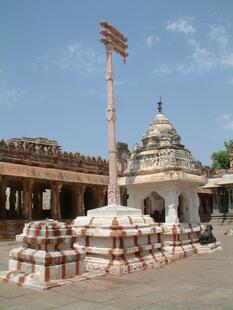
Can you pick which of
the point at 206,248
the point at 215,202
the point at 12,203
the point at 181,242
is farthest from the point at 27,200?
the point at 215,202

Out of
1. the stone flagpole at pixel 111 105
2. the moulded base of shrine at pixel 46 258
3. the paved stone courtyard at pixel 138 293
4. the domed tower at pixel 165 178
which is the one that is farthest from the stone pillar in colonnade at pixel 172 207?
the moulded base of shrine at pixel 46 258

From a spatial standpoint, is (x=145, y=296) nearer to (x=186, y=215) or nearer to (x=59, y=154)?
(x=186, y=215)

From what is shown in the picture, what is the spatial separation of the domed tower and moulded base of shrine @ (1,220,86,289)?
3550mm

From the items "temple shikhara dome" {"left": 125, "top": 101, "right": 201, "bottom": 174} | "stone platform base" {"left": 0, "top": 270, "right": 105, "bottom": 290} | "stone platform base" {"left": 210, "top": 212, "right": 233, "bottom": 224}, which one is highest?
"temple shikhara dome" {"left": 125, "top": 101, "right": 201, "bottom": 174}

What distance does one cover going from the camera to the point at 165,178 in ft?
29.1

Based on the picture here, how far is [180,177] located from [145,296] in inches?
172

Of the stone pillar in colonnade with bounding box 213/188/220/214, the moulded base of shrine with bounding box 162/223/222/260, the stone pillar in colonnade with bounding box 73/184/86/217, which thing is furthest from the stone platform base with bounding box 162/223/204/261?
the stone pillar in colonnade with bounding box 213/188/220/214

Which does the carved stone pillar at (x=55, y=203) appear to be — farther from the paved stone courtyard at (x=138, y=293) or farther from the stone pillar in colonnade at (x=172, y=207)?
the paved stone courtyard at (x=138, y=293)

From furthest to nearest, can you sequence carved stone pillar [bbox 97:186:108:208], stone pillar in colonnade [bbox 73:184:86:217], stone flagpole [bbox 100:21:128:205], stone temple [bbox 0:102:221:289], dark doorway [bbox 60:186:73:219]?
dark doorway [bbox 60:186:73:219] < carved stone pillar [bbox 97:186:108:208] < stone pillar in colonnade [bbox 73:184:86:217] < stone flagpole [bbox 100:21:128:205] < stone temple [bbox 0:102:221:289]

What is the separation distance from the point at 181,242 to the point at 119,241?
9.10 feet

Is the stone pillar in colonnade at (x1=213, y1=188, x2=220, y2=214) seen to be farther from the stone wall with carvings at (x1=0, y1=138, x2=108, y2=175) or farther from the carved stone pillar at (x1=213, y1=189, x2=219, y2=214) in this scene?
the stone wall with carvings at (x1=0, y1=138, x2=108, y2=175)

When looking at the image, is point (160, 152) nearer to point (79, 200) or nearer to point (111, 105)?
point (111, 105)

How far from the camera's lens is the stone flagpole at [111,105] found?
7629 mm

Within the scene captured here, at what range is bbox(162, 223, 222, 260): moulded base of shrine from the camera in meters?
8.66
